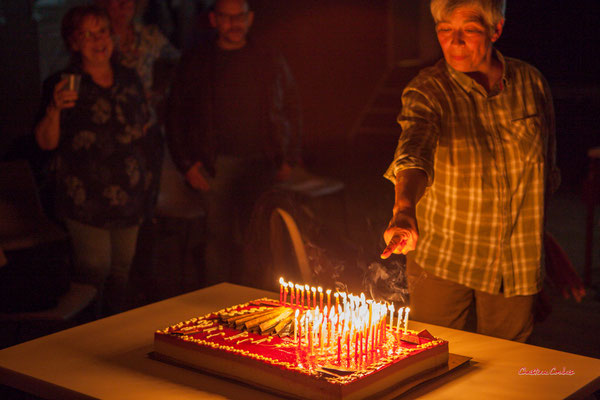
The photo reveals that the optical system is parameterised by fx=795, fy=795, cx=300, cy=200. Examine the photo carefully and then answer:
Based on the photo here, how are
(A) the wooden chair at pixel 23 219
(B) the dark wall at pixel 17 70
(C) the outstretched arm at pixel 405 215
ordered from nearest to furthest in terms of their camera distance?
(C) the outstretched arm at pixel 405 215 → (A) the wooden chair at pixel 23 219 → (B) the dark wall at pixel 17 70

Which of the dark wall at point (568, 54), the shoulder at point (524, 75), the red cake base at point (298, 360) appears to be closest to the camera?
the red cake base at point (298, 360)

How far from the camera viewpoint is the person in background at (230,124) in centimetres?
504

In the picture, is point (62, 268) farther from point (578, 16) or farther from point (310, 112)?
point (578, 16)

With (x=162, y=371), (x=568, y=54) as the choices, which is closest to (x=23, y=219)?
(x=162, y=371)

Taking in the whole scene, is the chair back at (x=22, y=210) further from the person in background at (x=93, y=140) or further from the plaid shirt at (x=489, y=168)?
the plaid shirt at (x=489, y=168)

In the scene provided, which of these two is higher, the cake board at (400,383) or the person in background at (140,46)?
the person in background at (140,46)

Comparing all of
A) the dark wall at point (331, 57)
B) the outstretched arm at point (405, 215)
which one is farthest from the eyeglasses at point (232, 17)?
the outstretched arm at point (405, 215)

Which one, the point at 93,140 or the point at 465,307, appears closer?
the point at 465,307

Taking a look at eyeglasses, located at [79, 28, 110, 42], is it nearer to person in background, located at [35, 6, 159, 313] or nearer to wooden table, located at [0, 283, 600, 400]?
person in background, located at [35, 6, 159, 313]

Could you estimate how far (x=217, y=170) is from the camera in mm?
5184

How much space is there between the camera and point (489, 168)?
247 cm

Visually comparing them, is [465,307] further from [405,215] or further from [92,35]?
[92,35]

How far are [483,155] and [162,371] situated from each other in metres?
1.16

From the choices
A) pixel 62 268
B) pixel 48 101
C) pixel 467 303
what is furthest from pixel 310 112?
pixel 467 303
